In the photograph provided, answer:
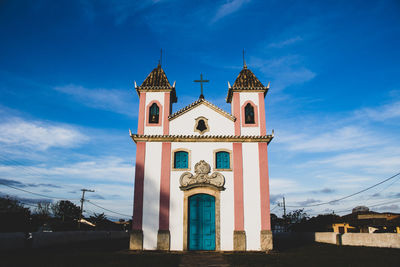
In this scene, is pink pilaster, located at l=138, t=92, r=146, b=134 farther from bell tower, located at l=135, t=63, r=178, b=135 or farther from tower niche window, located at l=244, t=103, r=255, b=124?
tower niche window, located at l=244, t=103, r=255, b=124

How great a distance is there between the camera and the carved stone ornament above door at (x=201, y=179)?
1509 centimetres

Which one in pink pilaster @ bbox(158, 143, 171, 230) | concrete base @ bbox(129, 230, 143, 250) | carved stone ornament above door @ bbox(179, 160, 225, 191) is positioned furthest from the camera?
carved stone ornament above door @ bbox(179, 160, 225, 191)

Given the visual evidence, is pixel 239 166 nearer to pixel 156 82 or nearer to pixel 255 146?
pixel 255 146

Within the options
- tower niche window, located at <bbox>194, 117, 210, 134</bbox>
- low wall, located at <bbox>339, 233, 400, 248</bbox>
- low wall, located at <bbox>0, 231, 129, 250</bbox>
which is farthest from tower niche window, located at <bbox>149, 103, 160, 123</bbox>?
low wall, located at <bbox>339, 233, 400, 248</bbox>

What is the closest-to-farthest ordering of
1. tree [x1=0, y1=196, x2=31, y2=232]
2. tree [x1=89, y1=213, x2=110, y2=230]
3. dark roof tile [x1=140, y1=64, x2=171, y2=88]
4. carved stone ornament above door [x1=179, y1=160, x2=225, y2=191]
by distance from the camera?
carved stone ornament above door [x1=179, y1=160, x2=225, y2=191], dark roof tile [x1=140, y1=64, x2=171, y2=88], tree [x1=0, y1=196, x2=31, y2=232], tree [x1=89, y1=213, x2=110, y2=230]

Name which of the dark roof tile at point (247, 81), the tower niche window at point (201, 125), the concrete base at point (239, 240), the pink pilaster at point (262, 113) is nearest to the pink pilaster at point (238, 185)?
the concrete base at point (239, 240)

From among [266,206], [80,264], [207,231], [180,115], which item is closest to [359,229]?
[266,206]

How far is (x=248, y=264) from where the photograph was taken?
1010 centimetres

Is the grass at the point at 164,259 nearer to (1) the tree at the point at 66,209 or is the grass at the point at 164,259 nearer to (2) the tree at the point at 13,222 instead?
(2) the tree at the point at 13,222

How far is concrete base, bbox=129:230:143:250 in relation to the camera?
561 inches

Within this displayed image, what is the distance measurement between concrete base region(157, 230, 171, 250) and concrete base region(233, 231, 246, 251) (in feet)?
11.0

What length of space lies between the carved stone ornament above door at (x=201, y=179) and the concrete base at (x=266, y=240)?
3069 mm

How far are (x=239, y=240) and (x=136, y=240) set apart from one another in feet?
17.1

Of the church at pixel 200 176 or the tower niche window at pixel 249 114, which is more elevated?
the tower niche window at pixel 249 114
